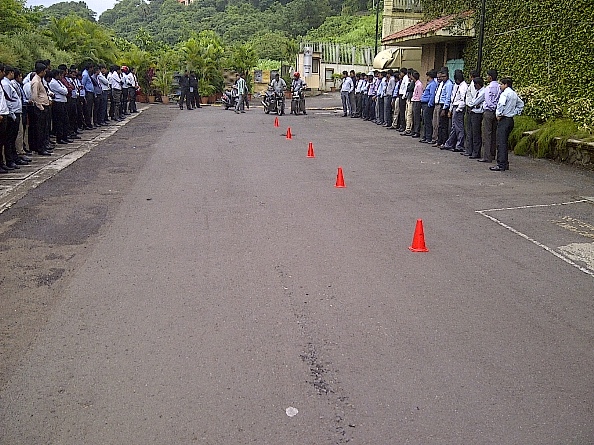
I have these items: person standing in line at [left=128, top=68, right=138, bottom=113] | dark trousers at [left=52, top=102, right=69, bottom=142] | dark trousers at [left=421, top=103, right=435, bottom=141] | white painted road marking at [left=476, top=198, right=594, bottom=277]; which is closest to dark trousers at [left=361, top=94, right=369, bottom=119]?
dark trousers at [left=421, top=103, right=435, bottom=141]

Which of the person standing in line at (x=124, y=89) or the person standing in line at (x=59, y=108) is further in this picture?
the person standing in line at (x=124, y=89)

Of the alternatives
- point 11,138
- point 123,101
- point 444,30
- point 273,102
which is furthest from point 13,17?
point 444,30

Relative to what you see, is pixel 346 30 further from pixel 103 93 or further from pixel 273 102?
pixel 103 93

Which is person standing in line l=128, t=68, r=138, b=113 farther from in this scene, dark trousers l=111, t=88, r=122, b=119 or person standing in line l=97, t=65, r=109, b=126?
person standing in line l=97, t=65, r=109, b=126

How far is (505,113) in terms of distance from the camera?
45.2ft

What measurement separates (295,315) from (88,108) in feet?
57.5

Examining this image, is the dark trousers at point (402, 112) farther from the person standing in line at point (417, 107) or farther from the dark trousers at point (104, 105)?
the dark trousers at point (104, 105)

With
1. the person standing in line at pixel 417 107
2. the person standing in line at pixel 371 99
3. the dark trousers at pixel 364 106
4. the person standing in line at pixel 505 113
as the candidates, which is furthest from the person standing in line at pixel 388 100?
the person standing in line at pixel 505 113

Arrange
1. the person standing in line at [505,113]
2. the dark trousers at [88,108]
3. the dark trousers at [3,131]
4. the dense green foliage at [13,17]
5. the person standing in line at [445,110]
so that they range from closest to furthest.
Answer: the dark trousers at [3,131], the person standing in line at [505,113], the person standing in line at [445,110], the dark trousers at [88,108], the dense green foliage at [13,17]

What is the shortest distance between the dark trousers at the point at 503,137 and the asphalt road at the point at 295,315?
202 centimetres

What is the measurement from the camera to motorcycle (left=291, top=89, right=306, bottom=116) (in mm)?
30083

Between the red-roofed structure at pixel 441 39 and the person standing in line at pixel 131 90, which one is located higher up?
the red-roofed structure at pixel 441 39

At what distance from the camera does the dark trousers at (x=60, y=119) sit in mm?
17078

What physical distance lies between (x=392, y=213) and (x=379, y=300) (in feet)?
12.1
